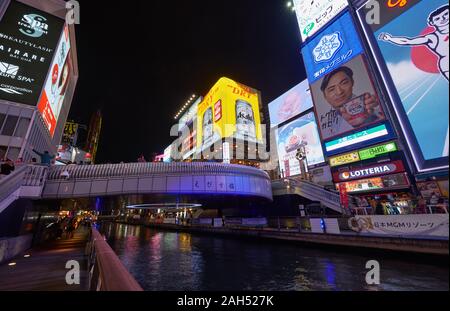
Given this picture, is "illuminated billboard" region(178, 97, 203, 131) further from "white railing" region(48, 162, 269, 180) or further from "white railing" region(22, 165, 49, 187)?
"white railing" region(22, 165, 49, 187)

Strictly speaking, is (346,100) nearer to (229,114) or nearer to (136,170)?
(136,170)

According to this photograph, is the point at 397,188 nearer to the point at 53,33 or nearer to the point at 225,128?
the point at 53,33

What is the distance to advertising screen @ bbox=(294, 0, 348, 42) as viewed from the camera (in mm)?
33875

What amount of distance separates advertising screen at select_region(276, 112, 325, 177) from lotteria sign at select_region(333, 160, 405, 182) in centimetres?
1819

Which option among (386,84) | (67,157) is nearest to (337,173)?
(386,84)

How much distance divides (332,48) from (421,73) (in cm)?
3860

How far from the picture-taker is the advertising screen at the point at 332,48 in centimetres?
3069

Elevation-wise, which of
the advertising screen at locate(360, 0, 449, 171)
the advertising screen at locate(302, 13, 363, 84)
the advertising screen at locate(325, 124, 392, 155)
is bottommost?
the advertising screen at locate(360, 0, 449, 171)

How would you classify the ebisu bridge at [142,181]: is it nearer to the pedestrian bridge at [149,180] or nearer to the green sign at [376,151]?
the pedestrian bridge at [149,180]

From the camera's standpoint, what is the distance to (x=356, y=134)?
2822 cm

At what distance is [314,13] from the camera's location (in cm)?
3722

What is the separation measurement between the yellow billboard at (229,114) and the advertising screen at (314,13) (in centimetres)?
4073

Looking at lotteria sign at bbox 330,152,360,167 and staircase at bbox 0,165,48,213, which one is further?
lotteria sign at bbox 330,152,360,167

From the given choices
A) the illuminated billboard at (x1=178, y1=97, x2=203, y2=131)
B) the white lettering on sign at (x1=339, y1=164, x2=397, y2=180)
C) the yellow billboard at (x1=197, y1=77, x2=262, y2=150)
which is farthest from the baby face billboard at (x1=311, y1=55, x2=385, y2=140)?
the illuminated billboard at (x1=178, y1=97, x2=203, y2=131)
